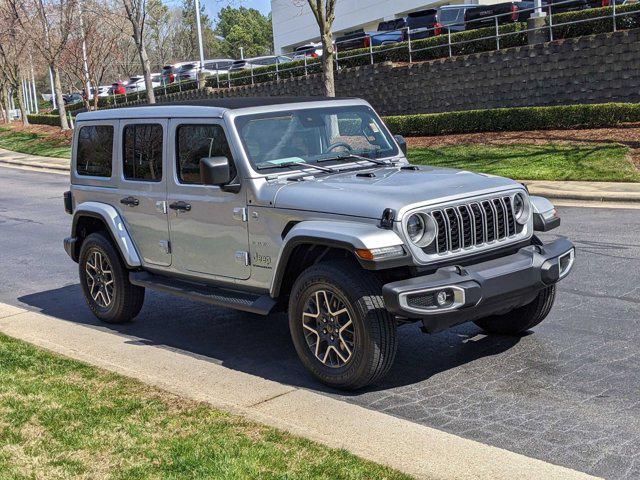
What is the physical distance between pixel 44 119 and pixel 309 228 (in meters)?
48.9

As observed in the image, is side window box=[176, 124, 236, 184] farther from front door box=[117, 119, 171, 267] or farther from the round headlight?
the round headlight

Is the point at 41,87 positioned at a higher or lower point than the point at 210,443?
higher

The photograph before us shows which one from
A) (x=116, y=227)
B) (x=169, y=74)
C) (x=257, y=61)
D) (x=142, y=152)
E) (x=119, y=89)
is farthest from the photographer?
(x=119, y=89)

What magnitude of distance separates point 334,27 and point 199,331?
195 ft

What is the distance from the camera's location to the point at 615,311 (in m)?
7.64

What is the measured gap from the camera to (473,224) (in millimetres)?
5973

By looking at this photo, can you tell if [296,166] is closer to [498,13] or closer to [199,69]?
[498,13]

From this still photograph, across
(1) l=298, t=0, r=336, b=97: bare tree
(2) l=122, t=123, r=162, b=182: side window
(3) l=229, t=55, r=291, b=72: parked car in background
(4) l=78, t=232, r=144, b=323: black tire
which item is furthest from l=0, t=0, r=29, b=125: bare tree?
(2) l=122, t=123, r=162, b=182: side window

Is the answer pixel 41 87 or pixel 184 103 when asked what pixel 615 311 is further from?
pixel 41 87

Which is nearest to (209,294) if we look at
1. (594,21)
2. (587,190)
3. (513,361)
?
(513,361)

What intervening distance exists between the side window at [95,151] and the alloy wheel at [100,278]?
0.80m

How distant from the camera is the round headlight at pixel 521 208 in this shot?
6.39 m

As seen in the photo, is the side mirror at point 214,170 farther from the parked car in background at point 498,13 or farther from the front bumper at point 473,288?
the parked car in background at point 498,13

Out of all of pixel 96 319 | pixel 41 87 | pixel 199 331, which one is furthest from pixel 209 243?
pixel 41 87
